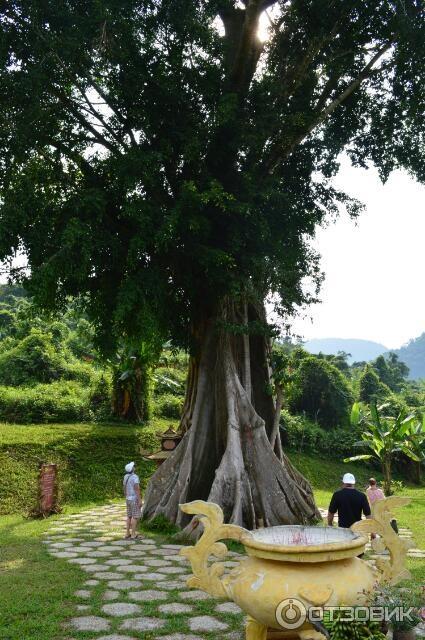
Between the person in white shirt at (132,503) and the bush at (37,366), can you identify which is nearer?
the person in white shirt at (132,503)

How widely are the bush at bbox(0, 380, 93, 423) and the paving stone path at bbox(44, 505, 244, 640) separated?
8192 mm

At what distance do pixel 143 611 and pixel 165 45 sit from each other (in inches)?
344

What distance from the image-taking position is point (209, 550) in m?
3.91

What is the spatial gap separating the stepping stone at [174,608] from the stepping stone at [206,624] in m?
0.25

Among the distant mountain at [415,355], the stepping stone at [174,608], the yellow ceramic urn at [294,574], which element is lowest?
the stepping stone at [174,608]

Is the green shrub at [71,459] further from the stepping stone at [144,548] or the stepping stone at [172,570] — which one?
the stepping stone at [172,570]

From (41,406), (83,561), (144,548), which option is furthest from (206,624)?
(41,406)

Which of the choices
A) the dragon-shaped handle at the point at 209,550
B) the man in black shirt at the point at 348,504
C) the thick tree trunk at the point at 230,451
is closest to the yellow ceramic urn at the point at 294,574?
the dragon-shaped handle at the point at 209,550

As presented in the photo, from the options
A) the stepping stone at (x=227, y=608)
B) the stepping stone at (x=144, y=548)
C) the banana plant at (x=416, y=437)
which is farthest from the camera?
the banana plant at (x=416, y=437)

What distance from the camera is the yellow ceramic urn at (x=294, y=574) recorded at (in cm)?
344

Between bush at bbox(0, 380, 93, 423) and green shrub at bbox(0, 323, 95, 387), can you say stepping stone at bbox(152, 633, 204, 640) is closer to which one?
bush at bbox(0, 380, 93, 423)

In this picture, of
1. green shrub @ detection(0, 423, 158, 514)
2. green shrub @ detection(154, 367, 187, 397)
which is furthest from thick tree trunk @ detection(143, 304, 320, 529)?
Result: green shrub @ detection(154, 367, 187, 397)

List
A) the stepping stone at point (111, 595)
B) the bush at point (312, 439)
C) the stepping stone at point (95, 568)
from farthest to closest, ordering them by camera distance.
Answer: the bush at point (312, 439) → the stepping stone at point (95, 568) → the stepping stone at point (111, 595)

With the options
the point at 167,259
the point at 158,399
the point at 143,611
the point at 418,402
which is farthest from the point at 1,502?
the point at 418,402
